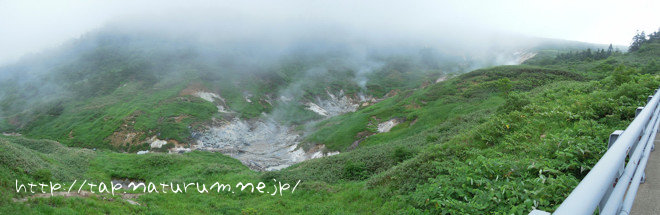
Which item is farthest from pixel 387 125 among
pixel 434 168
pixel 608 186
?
pixel 608 186

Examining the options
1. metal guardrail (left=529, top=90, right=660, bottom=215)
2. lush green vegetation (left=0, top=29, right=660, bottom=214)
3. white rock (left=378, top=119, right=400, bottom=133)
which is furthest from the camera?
white rock (left=378, top=119, right=400, bottom=133)

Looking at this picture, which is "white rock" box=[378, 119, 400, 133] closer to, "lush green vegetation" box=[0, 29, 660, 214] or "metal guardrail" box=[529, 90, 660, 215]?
"lush green vegetation" box=[0, 29, 660, 214]

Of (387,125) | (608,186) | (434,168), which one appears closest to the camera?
(608,186)

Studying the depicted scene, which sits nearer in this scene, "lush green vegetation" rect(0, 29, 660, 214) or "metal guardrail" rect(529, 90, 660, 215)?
"metal guardrail" rect(529, 90, 660, 215)

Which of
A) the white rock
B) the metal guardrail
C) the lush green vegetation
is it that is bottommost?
the white rock

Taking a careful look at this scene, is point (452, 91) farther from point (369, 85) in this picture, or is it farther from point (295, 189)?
point (369, 85)

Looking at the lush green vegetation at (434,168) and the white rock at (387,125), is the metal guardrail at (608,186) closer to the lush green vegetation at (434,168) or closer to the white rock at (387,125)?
the lush green vegetation at (434,168)

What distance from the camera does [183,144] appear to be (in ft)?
200

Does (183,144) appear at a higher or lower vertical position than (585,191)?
lower

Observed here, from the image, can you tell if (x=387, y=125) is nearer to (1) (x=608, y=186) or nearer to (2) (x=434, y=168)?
(2) (x=434, y=168)

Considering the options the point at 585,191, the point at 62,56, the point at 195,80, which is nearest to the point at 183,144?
the point at 195,80

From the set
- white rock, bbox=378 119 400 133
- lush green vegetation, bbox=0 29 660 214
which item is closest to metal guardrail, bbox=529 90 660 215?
lush green vegetation, bbox=0 29 660 214

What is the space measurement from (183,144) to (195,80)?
43712mm

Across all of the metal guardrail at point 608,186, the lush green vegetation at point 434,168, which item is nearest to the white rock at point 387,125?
the lush green vegetation at point 434,168
